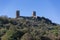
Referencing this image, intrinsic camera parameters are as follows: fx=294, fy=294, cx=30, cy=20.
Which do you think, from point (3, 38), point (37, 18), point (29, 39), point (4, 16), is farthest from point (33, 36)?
point (37, 18)

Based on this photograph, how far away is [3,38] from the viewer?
1453 inches

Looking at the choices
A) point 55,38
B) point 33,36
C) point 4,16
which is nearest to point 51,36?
point 55,38

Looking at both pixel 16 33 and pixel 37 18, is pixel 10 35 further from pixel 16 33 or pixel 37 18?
pixel 37 18

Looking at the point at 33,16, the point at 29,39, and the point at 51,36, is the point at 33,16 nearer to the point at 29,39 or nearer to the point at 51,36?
the point at 51,36

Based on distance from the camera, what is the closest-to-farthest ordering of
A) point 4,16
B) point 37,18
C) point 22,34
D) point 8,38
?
point 8,38, point 22,34, point 4,16, point 37,18

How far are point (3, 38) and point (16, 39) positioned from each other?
170cm

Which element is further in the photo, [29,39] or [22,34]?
[22,34]

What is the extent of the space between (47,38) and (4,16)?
1700 cm

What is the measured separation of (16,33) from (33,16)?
36.5 metres

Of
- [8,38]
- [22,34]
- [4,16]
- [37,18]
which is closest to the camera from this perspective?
[8,38]

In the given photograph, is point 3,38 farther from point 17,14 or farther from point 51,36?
point 17,14

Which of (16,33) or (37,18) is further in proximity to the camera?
(37,18)

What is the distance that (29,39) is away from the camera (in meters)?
37.1

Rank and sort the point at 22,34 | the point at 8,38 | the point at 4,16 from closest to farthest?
the point at 8,38 → the point at 22,34 → the point at 4,16
